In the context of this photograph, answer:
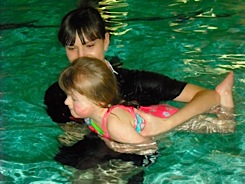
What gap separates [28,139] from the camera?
4.01 m

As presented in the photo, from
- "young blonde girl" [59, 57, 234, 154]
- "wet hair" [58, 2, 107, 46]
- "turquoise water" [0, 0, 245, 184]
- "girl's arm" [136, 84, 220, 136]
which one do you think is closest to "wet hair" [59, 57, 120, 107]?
"young blonde girl" [59, 57, 234, 154]

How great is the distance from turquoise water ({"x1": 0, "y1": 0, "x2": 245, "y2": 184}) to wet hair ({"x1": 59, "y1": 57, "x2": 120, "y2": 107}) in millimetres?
494

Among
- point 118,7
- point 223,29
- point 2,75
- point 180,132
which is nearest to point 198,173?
point 180,132

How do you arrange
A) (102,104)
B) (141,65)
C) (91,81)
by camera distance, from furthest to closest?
(141,65) < (102,104) < (91,81)

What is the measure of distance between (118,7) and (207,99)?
13.9 ft

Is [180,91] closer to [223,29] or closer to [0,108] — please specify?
[0,108]

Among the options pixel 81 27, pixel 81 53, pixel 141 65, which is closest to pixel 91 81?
pixel 81 53

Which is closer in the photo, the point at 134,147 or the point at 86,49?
the point at 134,147

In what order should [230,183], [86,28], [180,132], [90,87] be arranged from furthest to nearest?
[180,132]
[86,28]
[230,183]
[90,87]

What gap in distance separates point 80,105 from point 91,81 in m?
0.18

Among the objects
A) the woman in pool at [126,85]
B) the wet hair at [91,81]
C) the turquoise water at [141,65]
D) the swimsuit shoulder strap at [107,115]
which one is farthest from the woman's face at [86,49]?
the turquoise water at [141,65]

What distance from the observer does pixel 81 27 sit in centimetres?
358

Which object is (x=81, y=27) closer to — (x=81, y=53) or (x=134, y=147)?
(x=81, y=53)

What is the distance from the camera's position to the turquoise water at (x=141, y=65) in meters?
3.55
